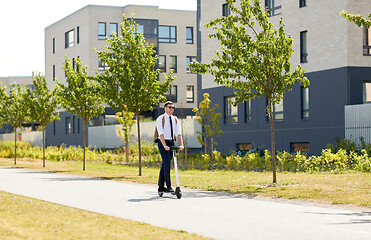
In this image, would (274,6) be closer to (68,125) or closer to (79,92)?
(79,92)

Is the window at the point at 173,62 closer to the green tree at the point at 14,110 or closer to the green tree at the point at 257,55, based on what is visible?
the green tree at the point at 14,110

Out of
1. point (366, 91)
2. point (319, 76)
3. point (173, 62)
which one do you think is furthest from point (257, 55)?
point (173, 62)

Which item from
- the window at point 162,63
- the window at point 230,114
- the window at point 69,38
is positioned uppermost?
the window at point 69,38

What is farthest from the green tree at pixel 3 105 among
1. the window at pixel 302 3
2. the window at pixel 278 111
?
the window at pixel 302 3

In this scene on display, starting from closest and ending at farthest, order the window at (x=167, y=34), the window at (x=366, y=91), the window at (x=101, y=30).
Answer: the window at (x=366, y=91) < the window at (x=101, y=30) < the window at (x=167, y=34)

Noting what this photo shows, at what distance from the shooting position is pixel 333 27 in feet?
97.7

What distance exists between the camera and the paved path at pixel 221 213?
8.54 m

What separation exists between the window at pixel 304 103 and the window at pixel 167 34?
89.9 feet

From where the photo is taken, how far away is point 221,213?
10.6 meters

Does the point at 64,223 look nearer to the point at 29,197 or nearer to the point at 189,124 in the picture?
the point at 29,197

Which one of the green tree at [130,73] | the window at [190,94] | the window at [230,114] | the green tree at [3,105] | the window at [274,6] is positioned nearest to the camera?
the green tree at [130,73]

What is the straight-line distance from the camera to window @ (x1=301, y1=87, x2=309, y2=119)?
1237 inches

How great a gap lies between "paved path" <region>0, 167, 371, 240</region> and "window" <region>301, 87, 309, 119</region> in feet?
56.9

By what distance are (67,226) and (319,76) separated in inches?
924
